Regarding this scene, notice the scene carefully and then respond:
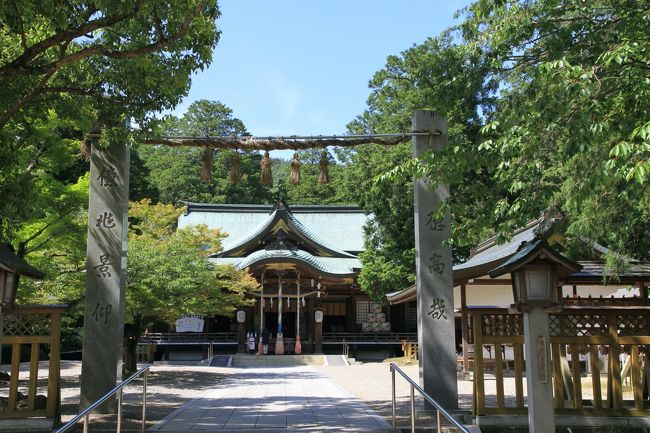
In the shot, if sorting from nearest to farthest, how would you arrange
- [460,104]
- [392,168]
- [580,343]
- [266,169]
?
[580,343] → [460,104] → [266,169] → [392,168]

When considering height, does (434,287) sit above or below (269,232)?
below

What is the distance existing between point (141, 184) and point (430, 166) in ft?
105

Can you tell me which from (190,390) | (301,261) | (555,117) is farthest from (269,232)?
(555,117)

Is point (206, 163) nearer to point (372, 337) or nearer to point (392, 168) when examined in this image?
point (392, 168)

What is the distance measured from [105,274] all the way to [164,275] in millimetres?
7195

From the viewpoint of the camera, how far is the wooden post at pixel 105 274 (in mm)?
8789

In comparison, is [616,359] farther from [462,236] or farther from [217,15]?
[217,15]

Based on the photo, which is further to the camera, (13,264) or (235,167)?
(235,167)

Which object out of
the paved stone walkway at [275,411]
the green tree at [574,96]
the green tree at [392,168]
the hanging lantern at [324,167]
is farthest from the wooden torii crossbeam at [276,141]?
the green tree at [392,168]

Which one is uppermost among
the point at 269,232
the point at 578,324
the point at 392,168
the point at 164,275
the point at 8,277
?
the point at 392,168

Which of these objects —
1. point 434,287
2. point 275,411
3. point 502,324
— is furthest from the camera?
point 275,411

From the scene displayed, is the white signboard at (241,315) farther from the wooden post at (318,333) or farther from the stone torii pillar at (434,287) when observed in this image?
the stone torii pillar at (434,287)

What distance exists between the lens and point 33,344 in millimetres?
7840

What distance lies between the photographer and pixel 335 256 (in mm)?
30375
